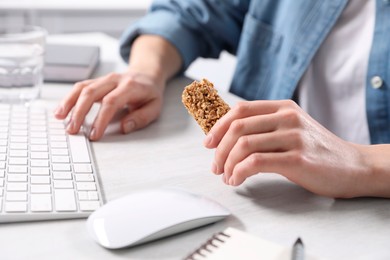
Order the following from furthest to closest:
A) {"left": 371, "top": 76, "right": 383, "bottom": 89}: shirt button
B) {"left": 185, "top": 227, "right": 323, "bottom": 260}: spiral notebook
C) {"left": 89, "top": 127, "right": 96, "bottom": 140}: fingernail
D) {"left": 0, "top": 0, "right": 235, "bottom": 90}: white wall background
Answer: {"left": 0, "top": 0, "right": 235, "bottom": 90}: white wall background, {"left": 371, "top": 76, "right": 383, "bottom": 89}: shirt button, {"left": 89, "top": 127, "right": 96, "bottom": 140}: fingernail, {"left": 185, "top": 227, "right": 323, "bottom": 260}: spiral notebook

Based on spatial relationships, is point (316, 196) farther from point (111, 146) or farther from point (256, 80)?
point (256, 80)

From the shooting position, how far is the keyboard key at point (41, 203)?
0.64 m

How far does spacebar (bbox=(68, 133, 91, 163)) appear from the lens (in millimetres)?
787

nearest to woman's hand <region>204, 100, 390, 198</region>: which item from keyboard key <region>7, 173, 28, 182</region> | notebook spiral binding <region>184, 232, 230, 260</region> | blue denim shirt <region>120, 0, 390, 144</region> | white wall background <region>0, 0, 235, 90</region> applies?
notebook spiral binding <region>184, 232, 230, 260</region>

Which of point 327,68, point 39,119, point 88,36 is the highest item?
point 327,68

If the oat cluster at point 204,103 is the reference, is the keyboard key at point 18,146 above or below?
below

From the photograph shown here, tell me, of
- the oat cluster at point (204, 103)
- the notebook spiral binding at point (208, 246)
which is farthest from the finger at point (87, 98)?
the notebook spiral binding at point (208, 246)

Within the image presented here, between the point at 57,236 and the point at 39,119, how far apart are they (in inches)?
13.7

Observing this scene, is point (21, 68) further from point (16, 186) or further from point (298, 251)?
point (298, 251)

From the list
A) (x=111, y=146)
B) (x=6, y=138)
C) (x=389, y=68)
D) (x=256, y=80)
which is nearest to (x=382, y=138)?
(x=389, y=68)

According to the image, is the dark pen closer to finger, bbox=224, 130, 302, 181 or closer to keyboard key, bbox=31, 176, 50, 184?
finger, bbox=224, 130, 302, 181

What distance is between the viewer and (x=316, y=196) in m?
0.71

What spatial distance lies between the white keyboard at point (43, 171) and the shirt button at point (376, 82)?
17.8 inches

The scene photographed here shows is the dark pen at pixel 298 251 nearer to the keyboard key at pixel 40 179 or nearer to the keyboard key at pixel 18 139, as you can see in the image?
the keyboard key at pixel 40 179
